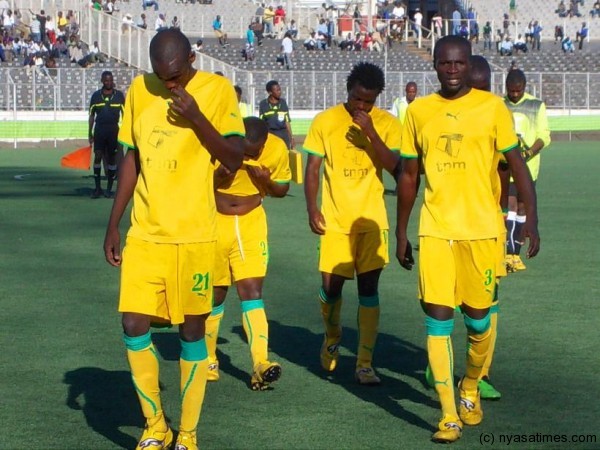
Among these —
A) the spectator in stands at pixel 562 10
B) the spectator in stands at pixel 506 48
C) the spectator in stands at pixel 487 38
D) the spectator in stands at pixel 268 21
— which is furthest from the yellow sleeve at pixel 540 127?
the spectator in stands at pixel 562 10

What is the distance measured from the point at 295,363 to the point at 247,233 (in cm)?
104

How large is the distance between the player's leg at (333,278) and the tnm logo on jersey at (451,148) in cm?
176

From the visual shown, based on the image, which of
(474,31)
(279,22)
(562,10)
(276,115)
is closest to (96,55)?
(279,22)

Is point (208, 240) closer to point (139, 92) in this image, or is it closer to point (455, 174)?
point (139, 92)

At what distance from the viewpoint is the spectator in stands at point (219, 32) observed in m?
52.7

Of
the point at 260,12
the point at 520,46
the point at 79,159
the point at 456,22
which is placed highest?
the point at 260,12

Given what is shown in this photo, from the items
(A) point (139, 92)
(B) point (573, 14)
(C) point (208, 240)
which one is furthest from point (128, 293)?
(B) point (573, 14)

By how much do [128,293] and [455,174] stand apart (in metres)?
1.87

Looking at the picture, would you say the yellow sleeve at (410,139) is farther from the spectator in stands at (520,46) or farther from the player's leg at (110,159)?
the spectator in stands at (520,46)

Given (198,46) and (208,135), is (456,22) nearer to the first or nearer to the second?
(198,46)

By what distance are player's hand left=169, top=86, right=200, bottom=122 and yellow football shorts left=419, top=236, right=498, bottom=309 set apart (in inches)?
63.6

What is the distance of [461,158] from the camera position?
6785 millimetres

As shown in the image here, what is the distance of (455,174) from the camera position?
6.81 meters

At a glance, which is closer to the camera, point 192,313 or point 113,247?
point 192,313
